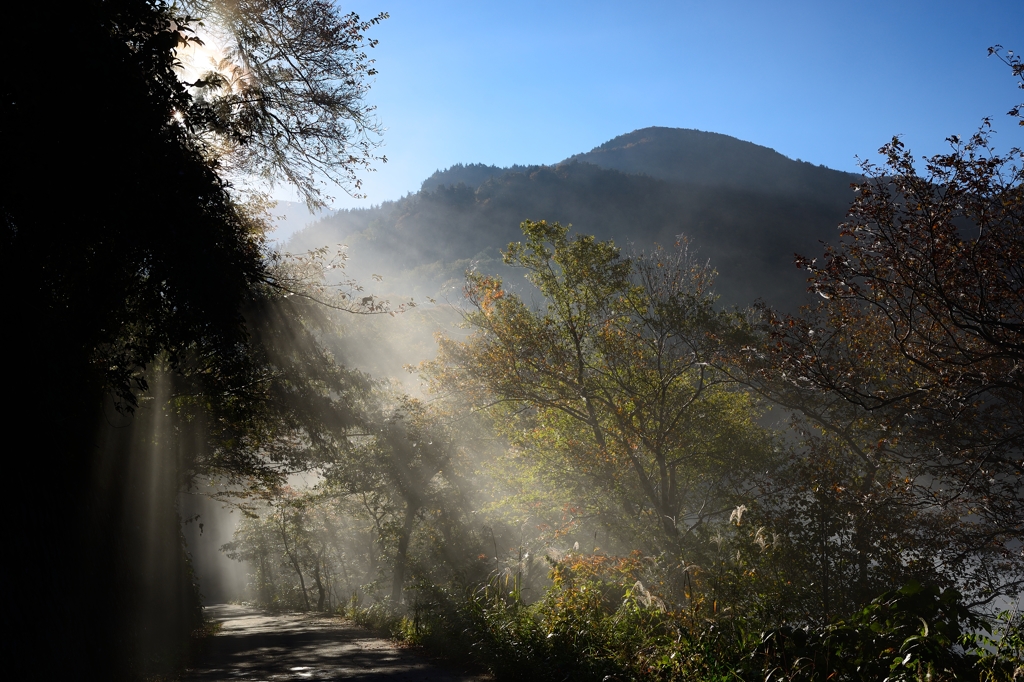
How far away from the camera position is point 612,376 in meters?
15.3

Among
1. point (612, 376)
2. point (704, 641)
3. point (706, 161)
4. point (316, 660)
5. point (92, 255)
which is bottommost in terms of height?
point (316, 660)

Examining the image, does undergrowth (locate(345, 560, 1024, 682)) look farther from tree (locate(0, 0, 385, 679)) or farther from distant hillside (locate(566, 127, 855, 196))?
distant hillside (locate(566, 127, 855, 196))

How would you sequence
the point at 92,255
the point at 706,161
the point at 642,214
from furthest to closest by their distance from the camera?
the point at 706,161
the point at 642,214
the point at 92,255

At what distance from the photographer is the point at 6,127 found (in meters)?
5.30

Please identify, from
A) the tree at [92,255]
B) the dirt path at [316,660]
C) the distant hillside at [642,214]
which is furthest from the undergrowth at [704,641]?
the distant hillside at [642,214]

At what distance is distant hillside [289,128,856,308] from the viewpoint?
188 ft

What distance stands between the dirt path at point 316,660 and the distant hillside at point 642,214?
3840 cm

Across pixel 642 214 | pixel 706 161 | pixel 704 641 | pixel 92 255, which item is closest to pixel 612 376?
pixel 704 641

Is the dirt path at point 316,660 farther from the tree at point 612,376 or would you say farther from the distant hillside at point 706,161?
the distant hillside at point 706,161

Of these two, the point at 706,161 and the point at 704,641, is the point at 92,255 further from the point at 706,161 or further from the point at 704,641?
the point at 706,161

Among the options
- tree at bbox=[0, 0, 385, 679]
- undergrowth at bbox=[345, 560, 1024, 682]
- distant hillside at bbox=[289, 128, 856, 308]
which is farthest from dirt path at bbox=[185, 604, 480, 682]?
distant hillside at bbox=[289, 128, 856, 308]

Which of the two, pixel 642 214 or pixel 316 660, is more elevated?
pixel 642 214

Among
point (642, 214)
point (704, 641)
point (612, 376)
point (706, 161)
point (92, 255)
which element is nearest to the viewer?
point (704, 641)

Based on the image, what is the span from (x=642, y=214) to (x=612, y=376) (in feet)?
304
